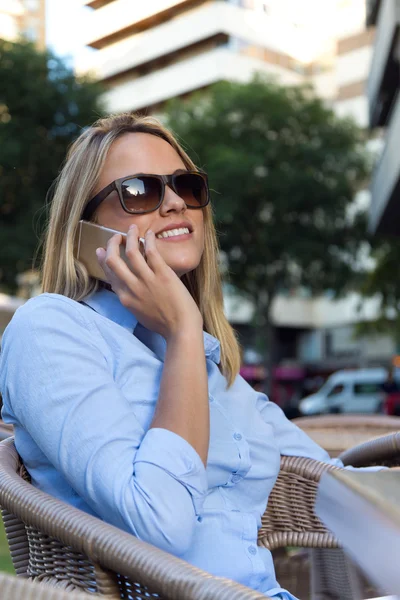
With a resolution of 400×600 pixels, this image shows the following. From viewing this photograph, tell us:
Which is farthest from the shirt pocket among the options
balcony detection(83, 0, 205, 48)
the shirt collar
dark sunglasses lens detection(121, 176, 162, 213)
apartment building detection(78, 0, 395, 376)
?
balcony detection(83, 0, 205, 48)

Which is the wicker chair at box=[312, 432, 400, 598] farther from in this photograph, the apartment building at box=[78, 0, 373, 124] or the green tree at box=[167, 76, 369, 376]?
the apartment building at box=[78, 0, 373, 124]

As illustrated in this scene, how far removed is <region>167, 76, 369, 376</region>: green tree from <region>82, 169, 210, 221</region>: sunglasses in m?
21.1

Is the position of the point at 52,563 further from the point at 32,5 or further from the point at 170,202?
the point at 32,5

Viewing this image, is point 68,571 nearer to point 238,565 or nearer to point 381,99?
point 238,565

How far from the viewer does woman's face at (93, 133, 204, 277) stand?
1683 mm

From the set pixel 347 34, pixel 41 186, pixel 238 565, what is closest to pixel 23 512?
pixel 238 565

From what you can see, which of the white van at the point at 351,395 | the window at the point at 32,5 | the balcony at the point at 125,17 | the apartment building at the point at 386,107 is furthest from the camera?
the window at the point at 32,5

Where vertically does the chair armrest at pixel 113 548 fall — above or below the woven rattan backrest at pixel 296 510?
above

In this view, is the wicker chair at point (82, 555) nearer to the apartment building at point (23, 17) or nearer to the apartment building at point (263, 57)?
the apartment building at point (263, 57)

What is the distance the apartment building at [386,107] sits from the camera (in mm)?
13180

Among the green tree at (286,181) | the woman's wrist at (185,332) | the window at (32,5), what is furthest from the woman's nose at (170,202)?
the window at (32,5)

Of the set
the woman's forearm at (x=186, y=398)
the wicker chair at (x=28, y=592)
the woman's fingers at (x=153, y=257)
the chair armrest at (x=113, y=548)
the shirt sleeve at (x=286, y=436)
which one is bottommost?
the shirt sleeve at (x=286, y=436)

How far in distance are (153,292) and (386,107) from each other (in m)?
18.8

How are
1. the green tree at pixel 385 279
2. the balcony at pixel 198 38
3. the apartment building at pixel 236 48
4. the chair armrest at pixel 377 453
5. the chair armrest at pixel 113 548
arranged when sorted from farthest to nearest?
the balcony at pixel 198 38 → the apartment building at pixel 236 48 → the green tree at pixel 385 279 → the chair armrest at pixel 377 453 → the chair armrest at pixel 113 548
